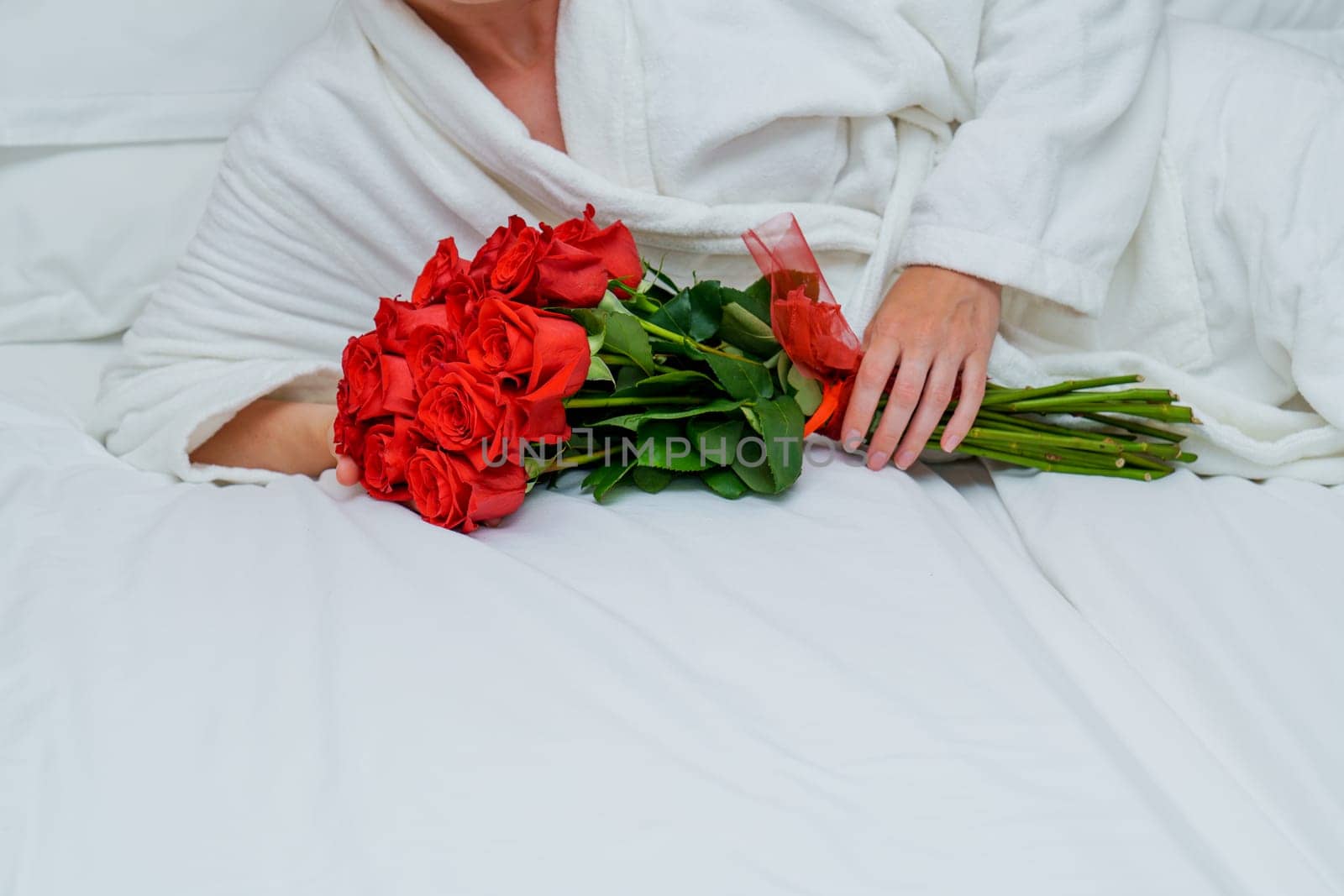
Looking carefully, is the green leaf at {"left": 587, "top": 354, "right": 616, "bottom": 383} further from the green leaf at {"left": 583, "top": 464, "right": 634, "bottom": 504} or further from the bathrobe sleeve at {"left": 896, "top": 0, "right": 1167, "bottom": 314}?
the bathrobe sleeve at {"left": 896, "top": 0, "right": 1167, "bottom": 314}

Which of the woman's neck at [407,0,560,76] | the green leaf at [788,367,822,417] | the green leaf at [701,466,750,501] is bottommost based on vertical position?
the green leaf at [701,466,750,501]

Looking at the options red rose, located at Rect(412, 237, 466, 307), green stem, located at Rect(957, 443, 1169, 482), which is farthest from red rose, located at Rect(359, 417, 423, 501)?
green stem, located at Rect(957, 443, 1169, 482)

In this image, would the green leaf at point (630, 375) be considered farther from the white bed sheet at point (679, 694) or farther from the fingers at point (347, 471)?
the fingers at point (347, 471)

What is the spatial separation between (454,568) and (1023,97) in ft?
2.25

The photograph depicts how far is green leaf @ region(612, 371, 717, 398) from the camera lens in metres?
0.93

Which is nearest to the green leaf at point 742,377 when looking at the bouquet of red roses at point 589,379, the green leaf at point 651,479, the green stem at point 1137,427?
the bouquet of red roses at point 589,379

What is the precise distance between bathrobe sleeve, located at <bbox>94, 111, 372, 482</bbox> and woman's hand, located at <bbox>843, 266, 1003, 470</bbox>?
0.52 m

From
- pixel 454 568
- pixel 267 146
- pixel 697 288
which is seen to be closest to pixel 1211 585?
pixel 697 288

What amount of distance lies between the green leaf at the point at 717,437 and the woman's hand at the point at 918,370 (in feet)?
0.36

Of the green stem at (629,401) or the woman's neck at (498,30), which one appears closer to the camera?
the green stem at (629,401)

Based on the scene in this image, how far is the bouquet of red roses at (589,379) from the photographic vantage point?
2.89 feet

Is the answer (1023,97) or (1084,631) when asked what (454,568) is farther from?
(1023,97)

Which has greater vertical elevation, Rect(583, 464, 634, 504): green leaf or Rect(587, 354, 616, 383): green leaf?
Rect(587, 354, 616, 383): green leaf

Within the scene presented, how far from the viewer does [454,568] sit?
87cm
